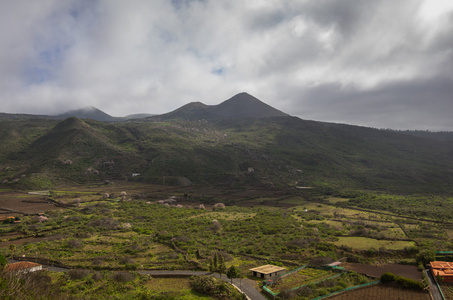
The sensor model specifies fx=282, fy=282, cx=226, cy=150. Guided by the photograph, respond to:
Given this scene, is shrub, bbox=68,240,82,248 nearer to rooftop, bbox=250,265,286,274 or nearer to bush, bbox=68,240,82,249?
bush, bbox=68,240,82,249

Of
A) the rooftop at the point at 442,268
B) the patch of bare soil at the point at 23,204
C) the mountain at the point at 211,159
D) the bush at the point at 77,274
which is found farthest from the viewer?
the mountain at the point at 211,159

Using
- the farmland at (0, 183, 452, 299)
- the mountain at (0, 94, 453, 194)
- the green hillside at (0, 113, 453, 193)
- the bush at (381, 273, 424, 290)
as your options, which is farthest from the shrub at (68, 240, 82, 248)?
the green hillside at (0, 113, 453, 193)

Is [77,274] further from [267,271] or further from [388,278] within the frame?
[388,278]

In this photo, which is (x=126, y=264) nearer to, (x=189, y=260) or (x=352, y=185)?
(x=189, y=260)

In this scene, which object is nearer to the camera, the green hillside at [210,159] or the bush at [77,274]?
the bush at [77,274]

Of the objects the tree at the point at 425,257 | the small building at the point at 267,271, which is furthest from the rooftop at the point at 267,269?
the tree at the point at 425,257

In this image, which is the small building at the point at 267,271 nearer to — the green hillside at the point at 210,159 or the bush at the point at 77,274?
the bush at the point at 77,274
